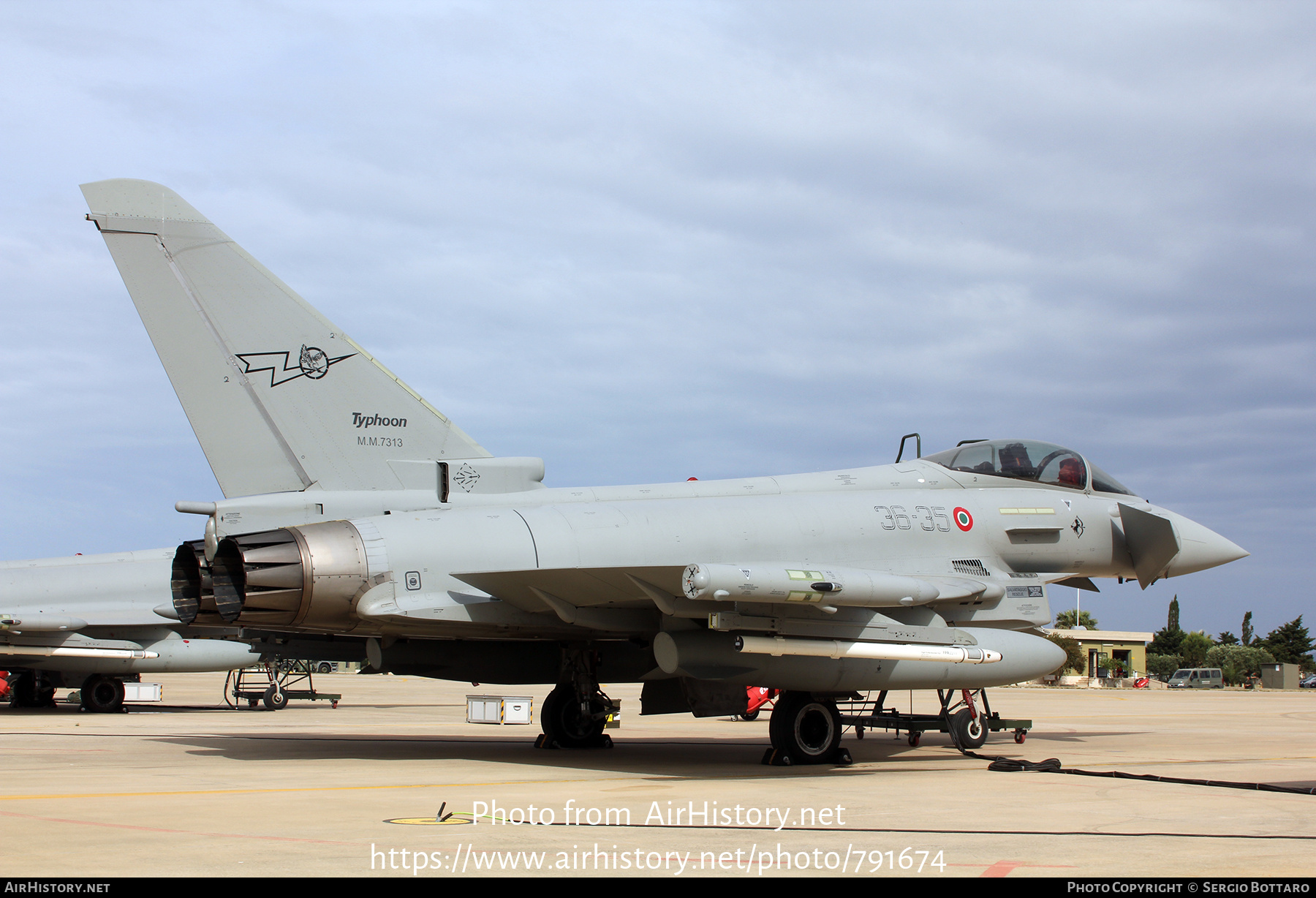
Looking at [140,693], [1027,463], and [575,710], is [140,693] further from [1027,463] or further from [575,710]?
[1027,463]

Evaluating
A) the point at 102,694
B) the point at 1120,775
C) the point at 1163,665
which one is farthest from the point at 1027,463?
the point at 1163,665

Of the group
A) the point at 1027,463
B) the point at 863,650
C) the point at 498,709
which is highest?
the point at 1027,463

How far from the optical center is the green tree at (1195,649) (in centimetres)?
8356

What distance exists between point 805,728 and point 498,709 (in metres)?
A: 8.11

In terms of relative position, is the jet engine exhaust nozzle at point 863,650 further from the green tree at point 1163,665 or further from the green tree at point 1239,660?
the green tree at point 1163,665

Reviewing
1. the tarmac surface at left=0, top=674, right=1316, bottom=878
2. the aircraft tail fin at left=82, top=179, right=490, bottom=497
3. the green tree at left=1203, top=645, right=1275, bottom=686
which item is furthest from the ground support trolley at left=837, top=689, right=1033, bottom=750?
the green tree at left=1203, top=645, right=1275, bottom=686

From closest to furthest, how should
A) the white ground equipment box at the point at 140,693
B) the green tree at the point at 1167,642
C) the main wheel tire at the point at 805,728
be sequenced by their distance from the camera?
1. the main wheel tire at the point at 805,728
2. the white ground equipment box at the point at 140,693
3. the green tree at the point at 1167,642

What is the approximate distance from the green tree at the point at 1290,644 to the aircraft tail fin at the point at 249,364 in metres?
85.1

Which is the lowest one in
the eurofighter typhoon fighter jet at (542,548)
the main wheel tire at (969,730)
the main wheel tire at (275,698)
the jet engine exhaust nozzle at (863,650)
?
the main wheel tire at (275,698)

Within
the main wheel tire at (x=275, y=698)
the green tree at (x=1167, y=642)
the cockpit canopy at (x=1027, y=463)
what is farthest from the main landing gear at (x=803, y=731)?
the green tree at (x=1167, y=642)

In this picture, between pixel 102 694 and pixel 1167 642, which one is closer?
pixel 102 694

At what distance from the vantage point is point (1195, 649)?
90875 mm

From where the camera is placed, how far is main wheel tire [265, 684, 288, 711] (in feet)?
78.3

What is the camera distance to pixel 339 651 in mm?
13648
